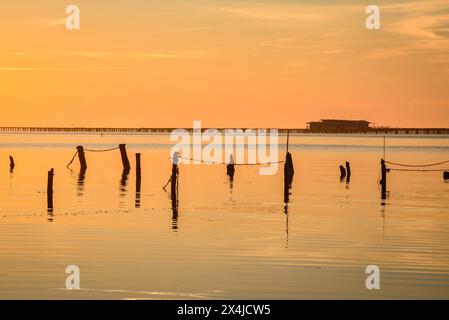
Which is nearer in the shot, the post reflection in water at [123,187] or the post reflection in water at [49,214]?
the post reflection in water at [49,214]

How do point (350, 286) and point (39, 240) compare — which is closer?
point (350, 286)

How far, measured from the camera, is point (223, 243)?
24.5 meters

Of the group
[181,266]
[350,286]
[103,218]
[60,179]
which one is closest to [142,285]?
[181,266]

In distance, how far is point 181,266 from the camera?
67.4 feet

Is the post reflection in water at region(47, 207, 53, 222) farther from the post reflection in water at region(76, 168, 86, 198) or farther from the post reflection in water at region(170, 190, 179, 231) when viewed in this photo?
the post reflection in water at region(76, 168, 86, 198)

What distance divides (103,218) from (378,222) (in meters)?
9.30

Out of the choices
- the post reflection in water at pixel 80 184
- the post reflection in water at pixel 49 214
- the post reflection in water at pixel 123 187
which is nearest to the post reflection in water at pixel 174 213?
the post reflection in water at pixel 123 187

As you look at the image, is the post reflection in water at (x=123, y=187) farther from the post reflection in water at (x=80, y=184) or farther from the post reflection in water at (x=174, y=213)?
the post reflection in water at (x=174, y=213)

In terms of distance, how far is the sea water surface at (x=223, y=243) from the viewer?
18125mm

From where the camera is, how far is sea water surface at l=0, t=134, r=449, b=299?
18125 mm

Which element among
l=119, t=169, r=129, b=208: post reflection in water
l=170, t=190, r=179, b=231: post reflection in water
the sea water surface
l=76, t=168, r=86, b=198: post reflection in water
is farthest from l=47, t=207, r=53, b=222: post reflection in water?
l=76, t=168, r=86, b=198: post reflection in water

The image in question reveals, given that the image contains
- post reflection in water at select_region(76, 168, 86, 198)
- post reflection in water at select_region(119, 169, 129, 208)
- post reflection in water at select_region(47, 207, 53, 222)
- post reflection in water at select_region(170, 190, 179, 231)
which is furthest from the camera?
post reflection in water at select_region(76, 168, 86, 198)

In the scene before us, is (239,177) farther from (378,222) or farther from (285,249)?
(285,249)

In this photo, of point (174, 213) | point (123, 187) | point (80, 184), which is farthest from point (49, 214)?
point (80, 184)
